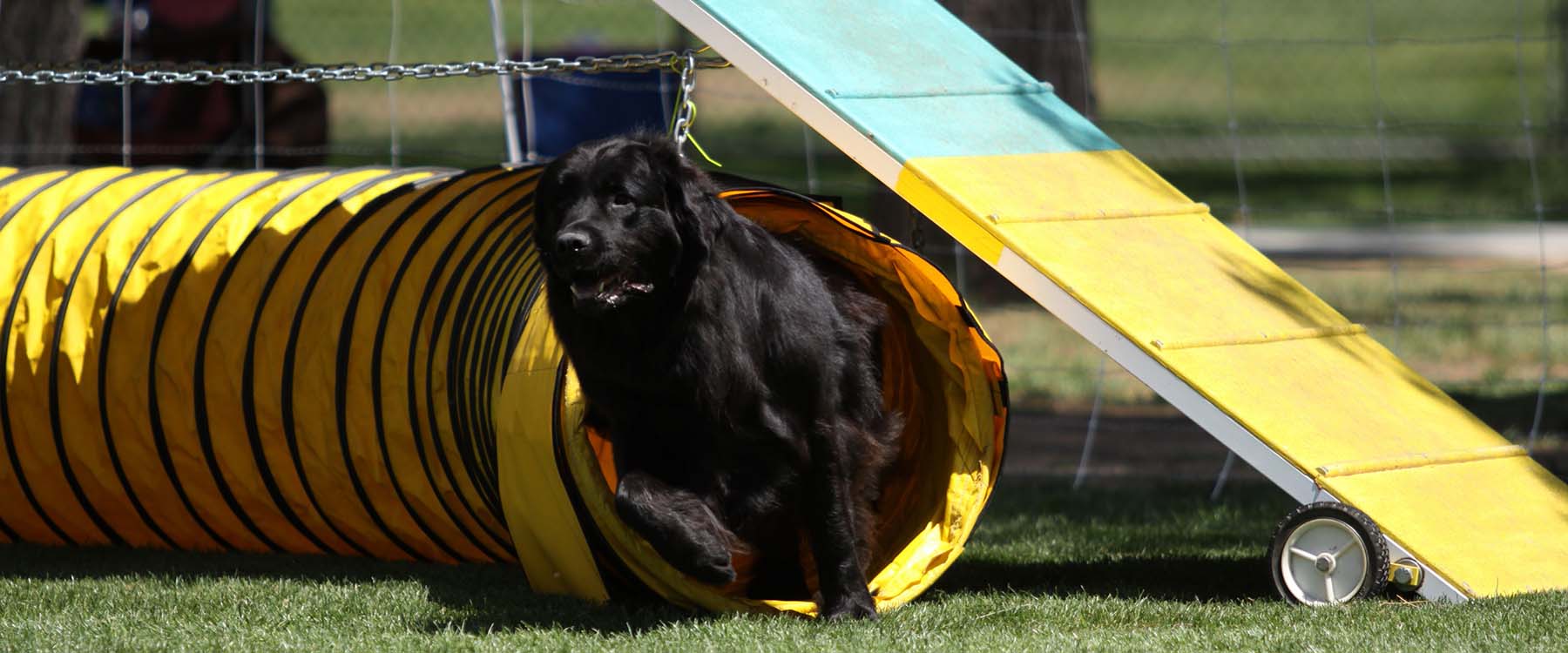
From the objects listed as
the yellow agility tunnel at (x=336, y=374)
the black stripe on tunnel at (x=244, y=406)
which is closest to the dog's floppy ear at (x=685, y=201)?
the yellow agility tunnel at (x=336, y=374)

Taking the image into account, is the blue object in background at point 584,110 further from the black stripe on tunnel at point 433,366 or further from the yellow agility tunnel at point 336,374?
the black stripe on tunnel at point 433,366

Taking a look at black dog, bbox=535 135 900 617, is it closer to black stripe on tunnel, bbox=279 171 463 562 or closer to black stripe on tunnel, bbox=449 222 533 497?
black stripe on tunnel, bbox=449 222 533 497

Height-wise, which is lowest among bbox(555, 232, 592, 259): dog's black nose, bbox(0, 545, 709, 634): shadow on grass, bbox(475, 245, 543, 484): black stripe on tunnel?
bbox(0, 545, 709, 634): shadow on grass

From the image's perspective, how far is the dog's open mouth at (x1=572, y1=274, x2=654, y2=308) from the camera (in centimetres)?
362

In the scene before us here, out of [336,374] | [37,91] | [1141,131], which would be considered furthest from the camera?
[1141,131]

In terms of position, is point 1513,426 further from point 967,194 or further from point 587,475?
point 587,475

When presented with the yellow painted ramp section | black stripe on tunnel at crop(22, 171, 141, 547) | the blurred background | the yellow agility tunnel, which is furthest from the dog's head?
black stripe on tunnel at crop(22, 171, 141, 547)

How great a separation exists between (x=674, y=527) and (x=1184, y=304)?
5.09ft

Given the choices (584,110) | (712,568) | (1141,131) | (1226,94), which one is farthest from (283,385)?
(1141,131)

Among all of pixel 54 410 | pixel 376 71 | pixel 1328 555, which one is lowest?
pixel 54 410

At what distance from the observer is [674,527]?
12.1 ft

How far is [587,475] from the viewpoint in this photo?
12.9ft

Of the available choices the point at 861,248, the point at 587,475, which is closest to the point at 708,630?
the point at 587,475

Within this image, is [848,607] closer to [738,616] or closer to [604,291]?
[738,616]
